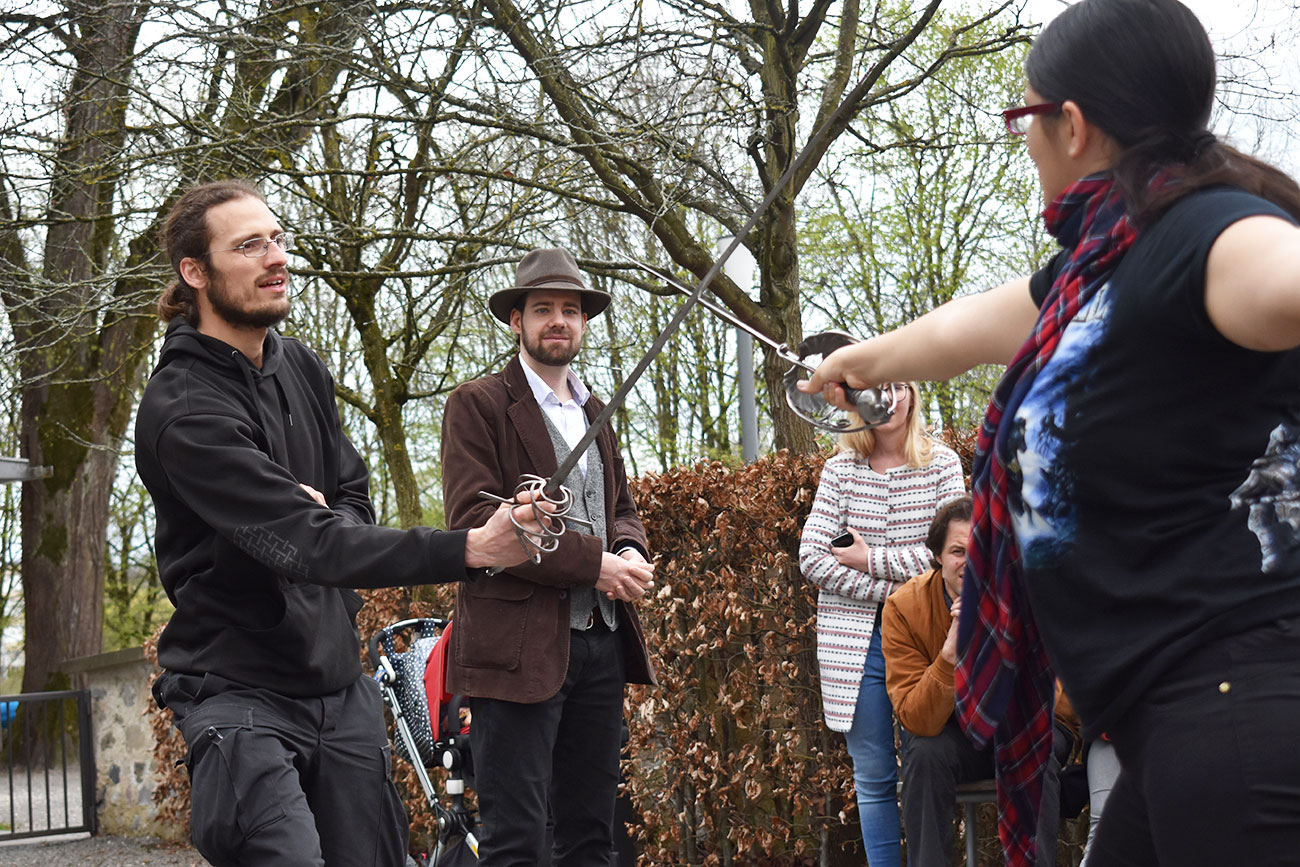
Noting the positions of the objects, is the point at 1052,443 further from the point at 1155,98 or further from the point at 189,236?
the point at 189,236

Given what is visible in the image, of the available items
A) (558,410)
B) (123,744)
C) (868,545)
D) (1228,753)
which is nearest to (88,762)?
(123,744)

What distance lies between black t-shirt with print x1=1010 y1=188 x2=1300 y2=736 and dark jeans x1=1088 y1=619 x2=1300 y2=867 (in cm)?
3

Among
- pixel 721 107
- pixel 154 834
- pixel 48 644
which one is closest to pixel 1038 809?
pixel 721 107

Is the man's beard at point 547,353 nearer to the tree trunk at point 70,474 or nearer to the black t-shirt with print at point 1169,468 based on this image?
the black t-shirt with print at point 1169,468

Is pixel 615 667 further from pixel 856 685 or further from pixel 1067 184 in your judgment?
pixel 1067 184

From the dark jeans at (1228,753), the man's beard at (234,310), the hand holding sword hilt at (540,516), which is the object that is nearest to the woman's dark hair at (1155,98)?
the dark jeans at (1228,753)

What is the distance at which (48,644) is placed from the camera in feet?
48.6

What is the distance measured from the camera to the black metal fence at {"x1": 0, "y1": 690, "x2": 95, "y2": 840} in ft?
32.8

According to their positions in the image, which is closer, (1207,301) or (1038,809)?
(1207,301)

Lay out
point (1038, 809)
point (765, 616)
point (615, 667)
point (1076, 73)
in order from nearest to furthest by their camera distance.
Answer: point (1076, 73)
point (1038, 809)
point (615, 667)
point (765, 616)

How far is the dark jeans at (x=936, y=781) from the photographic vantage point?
4.39 metres

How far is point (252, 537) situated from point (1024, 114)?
195 cm

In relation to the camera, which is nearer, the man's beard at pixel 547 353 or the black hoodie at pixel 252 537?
the black hoodie at pixel 252 537

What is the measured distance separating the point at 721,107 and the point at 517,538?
6.02 meters
